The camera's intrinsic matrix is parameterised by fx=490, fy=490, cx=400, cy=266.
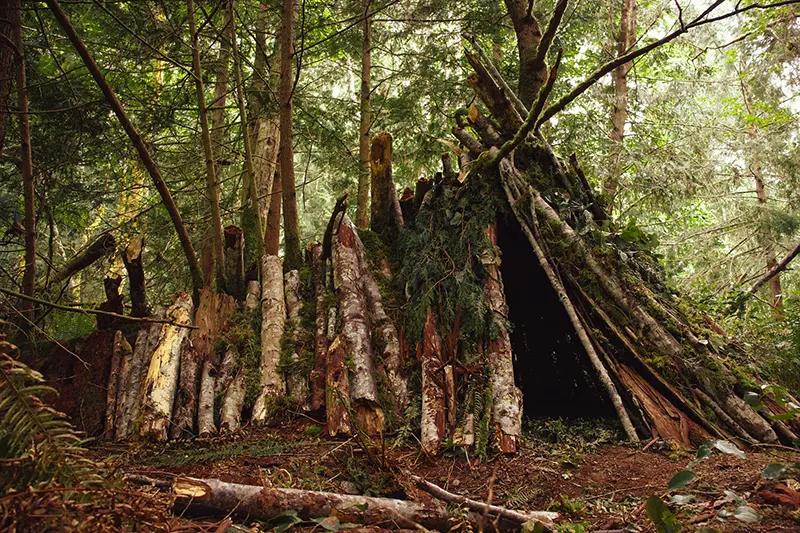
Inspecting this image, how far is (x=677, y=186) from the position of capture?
32.2 feet

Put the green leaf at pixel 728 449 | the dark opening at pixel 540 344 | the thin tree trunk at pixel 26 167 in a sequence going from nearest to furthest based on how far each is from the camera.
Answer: the green leaf at pixel 728 449 < the thin tree trunk at pixel 26 167 < the dark opening at pixel 540 344

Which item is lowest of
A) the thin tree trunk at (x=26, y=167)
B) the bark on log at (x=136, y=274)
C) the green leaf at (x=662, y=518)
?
the green leaf at (x=662, y=518)

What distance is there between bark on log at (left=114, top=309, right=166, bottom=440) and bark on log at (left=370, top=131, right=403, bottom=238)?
9.12 feet

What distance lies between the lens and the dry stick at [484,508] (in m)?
2.48

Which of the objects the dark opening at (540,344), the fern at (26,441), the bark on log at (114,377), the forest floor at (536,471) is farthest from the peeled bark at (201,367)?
the dark opening at (540,344)

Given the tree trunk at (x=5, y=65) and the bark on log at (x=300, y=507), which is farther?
the tree trunk at (x=5, y=65)

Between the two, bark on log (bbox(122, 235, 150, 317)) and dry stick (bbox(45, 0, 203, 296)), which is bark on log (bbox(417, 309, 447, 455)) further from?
bark on log (bbox(122, 235, 150, 317))

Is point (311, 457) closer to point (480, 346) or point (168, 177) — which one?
point (480, 346)

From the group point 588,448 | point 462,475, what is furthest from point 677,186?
point 462,475

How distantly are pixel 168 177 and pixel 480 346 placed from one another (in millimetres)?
6882

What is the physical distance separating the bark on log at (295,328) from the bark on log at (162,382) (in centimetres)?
106

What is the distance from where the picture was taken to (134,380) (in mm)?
4848

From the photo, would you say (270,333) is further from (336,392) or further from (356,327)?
(336,392)

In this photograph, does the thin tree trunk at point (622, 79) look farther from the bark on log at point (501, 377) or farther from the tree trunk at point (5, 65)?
the tree trunk at point (5, 65)
